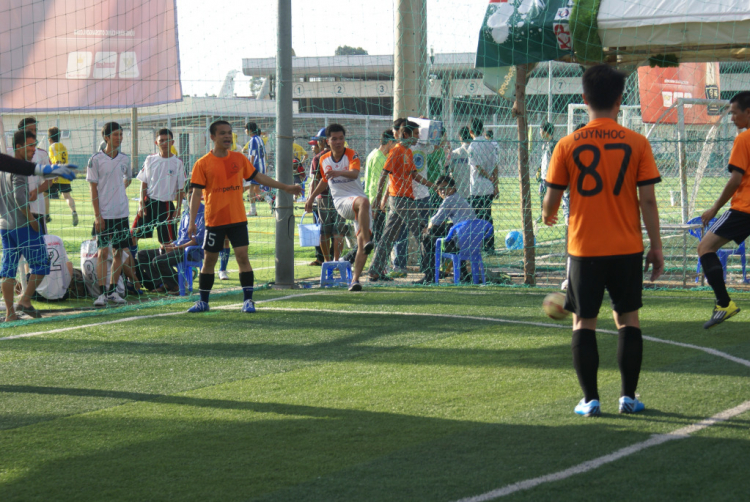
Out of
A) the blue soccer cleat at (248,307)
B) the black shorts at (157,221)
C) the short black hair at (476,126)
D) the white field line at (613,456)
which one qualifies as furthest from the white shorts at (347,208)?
Answer: the white field line at (613,456)

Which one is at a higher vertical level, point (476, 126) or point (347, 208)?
point (476, 126)

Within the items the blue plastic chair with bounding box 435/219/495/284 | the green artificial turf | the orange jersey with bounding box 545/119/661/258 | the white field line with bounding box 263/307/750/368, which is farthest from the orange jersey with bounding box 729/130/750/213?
the blue plastic chair with bounding box 435/219/495/284

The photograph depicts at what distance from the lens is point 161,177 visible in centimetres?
1027

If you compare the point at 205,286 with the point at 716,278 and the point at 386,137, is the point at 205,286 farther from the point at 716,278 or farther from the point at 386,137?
the point at 716,278

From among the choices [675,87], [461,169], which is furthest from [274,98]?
[675,87]

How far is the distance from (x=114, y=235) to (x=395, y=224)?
3.61m

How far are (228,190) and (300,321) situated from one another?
161 cm

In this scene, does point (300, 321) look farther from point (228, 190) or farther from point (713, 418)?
point (713, 418)

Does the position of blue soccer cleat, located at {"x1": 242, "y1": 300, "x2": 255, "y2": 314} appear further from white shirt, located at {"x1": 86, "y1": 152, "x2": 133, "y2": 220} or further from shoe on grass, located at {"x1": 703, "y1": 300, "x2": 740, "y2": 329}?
shoe on grass, located at {"x1": 703, "y1": 300, "x2": 740, "y2": 329}

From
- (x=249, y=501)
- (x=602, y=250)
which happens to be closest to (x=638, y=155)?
(x=602, y=250)

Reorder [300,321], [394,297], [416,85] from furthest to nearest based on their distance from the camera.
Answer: [416,85], [394,297], [300,321]

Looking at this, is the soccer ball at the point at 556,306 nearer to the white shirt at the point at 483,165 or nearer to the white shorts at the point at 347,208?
the white shorts at the point at 347,208

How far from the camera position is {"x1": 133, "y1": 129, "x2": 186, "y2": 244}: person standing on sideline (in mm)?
10266

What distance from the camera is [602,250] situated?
168 inches
